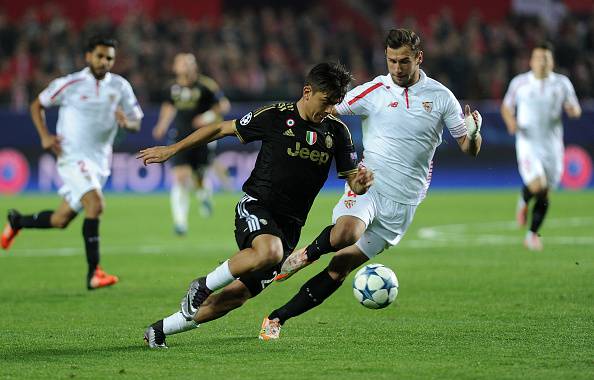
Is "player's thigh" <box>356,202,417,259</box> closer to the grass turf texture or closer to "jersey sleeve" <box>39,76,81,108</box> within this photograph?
the grass turf texture

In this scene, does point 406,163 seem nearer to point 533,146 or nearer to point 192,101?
point 533,146

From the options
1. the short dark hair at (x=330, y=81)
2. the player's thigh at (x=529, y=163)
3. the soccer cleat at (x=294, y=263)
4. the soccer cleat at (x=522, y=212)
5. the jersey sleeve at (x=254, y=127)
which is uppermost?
the short dark hair at (x=330, y=81)

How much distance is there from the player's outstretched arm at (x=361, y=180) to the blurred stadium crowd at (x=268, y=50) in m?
17.6

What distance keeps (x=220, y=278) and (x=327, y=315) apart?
2217mm

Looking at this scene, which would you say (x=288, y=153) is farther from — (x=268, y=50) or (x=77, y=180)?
(x=268, y=50)

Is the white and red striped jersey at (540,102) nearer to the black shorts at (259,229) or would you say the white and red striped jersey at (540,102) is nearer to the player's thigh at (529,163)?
the player's thigh at (529,163)

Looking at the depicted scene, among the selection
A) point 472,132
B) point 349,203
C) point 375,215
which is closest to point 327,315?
point 375,215

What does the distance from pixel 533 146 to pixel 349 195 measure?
7.15 m

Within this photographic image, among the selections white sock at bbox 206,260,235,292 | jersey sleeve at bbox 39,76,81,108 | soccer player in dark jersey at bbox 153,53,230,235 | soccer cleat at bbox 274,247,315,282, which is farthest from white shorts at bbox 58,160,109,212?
soccer player in dark jersey at bbox 153,53,230,235

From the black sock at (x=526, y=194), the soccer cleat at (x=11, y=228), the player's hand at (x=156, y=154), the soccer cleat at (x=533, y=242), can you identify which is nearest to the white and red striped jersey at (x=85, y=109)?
the soccer cleat at (x=11, y=228)

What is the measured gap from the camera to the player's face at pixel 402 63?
317 inches

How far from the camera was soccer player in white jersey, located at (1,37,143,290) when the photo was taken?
11.2 metres

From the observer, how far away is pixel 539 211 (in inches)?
554

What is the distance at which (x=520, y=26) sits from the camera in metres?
29.3
